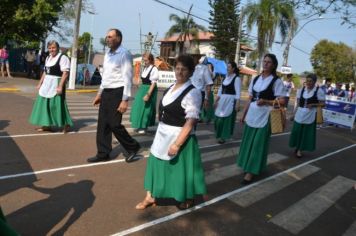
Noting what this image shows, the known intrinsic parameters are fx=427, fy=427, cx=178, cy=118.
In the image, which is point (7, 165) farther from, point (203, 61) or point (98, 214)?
point (203, 61)

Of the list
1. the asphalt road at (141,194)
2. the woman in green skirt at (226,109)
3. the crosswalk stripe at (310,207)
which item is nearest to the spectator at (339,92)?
the asphalt road at (141,194)

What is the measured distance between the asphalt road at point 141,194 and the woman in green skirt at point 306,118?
1.31 feet

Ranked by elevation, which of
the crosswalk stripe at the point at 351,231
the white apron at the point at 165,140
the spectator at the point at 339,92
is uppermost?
the spectator at the point at 339,92

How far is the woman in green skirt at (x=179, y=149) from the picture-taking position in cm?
482

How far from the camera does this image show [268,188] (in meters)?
6.65

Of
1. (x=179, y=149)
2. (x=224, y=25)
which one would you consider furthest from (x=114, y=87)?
(x=224, y=25)

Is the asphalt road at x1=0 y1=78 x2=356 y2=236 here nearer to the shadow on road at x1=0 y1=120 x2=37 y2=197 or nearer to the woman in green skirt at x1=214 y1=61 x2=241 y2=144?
the shadow on road at x1=0 y1=120 x2=37 y2=197

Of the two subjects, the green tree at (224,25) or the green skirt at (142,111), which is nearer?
the green skirt at (142,111)

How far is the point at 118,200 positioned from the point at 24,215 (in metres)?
1.18

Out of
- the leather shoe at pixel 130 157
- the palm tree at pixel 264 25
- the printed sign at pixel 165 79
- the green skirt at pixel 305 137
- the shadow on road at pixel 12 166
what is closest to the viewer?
the shadow on road at pixel 12 166

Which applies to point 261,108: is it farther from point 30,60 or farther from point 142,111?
point 30,60

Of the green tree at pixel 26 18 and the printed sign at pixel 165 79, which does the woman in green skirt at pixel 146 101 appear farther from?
the printed sign at pixel 165 79

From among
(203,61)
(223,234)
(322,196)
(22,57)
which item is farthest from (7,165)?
(22,57)

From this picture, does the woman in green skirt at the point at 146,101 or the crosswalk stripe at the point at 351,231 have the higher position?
the woman in green skirt at the point at 146,101
